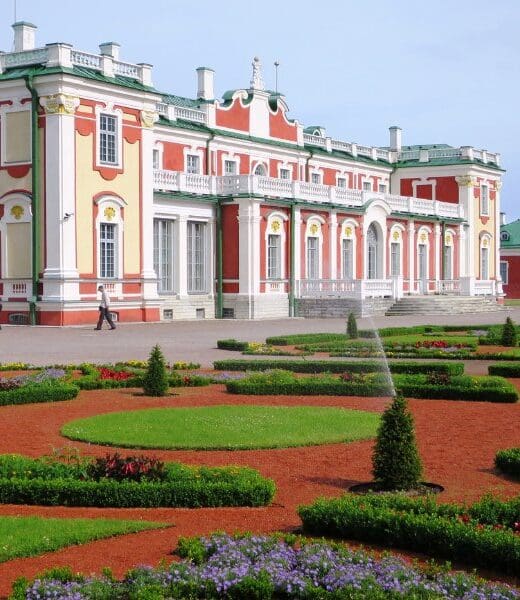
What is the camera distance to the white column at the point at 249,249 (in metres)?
40.9

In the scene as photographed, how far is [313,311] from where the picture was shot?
4259cm

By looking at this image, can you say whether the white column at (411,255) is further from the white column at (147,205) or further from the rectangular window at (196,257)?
the white column at (147,205)

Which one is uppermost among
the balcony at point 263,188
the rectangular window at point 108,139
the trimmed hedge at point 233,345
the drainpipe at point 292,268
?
the rectangular window at point 108,139

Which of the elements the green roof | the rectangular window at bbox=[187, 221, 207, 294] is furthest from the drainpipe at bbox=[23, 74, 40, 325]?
the green roof

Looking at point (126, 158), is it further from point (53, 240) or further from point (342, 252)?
point (342, 252)

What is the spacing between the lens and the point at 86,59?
3497 cm

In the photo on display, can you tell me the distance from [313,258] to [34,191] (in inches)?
598

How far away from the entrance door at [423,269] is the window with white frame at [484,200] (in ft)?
27.3

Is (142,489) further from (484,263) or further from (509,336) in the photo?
(484,263)

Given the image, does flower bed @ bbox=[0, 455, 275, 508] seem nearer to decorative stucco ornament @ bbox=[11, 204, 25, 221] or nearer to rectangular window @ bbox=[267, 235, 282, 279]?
decorative stucco ornament @ bbox=[11, 204, 25, 221]

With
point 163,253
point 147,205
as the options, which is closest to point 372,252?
point 163,253

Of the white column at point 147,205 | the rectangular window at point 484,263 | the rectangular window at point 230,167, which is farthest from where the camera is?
the rectangular window at point 484,263

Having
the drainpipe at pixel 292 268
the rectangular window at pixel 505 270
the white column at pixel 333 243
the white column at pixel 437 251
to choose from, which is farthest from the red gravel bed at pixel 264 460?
the rectangular window at pixel 505 270

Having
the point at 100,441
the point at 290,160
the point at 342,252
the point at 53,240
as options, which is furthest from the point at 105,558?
the point at 290,160
